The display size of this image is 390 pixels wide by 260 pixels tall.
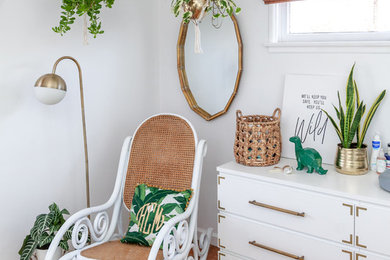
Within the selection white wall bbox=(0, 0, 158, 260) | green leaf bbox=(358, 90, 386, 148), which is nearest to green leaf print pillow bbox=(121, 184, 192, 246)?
white wall bbox=(0, 0, 158, 260)

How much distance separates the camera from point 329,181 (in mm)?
2090

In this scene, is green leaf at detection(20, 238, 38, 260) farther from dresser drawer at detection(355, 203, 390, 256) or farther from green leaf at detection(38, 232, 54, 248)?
dresser drawer at detection(355, 203, 390, 256)

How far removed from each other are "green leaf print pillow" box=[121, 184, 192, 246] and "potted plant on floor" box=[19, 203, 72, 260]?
0.32 m

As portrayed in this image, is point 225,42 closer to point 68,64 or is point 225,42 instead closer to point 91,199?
point 68,64

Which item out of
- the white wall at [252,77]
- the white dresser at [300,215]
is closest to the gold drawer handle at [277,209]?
the white dresser at [300,215]

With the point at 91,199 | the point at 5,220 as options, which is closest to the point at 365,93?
the point at 91,199

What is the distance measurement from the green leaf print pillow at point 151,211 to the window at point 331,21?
3.40ft

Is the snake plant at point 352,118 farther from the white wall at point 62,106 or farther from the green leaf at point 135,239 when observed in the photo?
the white wall at point 62,106

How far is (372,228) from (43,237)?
1.53 meters

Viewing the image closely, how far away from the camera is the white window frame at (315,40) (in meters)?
2.21

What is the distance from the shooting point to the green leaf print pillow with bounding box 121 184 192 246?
2260 millimetres

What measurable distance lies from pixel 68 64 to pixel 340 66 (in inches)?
57.7

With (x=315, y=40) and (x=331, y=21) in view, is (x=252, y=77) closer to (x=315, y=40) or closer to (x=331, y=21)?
(x=315, y=40)

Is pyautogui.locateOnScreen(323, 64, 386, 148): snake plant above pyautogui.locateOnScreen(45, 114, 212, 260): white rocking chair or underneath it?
above
